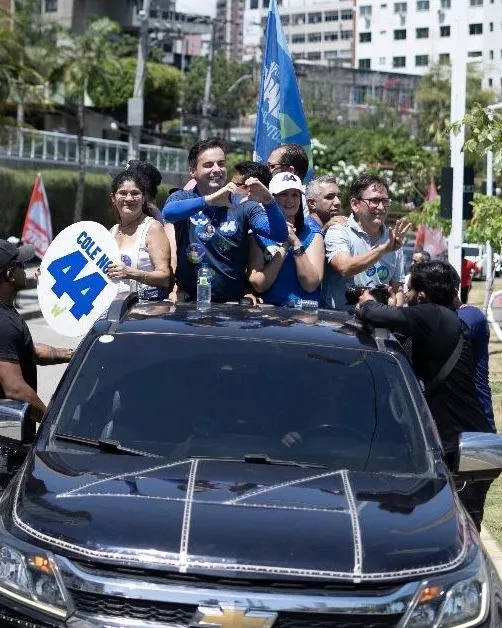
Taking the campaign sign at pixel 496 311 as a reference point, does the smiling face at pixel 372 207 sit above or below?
above

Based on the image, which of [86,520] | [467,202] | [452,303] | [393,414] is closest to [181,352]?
[393,414]

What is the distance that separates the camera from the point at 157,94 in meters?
94.3

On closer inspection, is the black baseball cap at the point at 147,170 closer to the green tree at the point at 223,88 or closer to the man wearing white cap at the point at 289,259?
the man wearing white cap at the point at 289,259

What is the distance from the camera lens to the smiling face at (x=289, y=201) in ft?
26.1

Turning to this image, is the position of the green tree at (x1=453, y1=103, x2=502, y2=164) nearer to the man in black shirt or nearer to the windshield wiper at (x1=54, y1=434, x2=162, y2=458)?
the man in black shirt

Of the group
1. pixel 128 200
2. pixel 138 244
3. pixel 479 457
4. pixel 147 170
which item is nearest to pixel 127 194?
pixel 128 200

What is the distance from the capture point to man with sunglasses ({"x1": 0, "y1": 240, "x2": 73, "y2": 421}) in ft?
23.2

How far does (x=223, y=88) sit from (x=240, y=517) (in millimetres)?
118030

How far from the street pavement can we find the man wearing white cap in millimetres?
1740

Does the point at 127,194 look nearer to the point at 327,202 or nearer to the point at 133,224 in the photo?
the point at 133,224

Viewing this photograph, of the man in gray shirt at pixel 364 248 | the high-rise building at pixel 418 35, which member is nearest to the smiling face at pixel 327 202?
the man in gray shirt at pixel 364 248

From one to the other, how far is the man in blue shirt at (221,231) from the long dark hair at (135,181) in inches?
32.4

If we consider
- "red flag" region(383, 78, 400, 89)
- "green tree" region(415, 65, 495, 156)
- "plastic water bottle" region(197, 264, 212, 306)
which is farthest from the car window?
"red flag" region(383, 78, 400, 89)

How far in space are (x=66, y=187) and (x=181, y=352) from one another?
5154 cm
